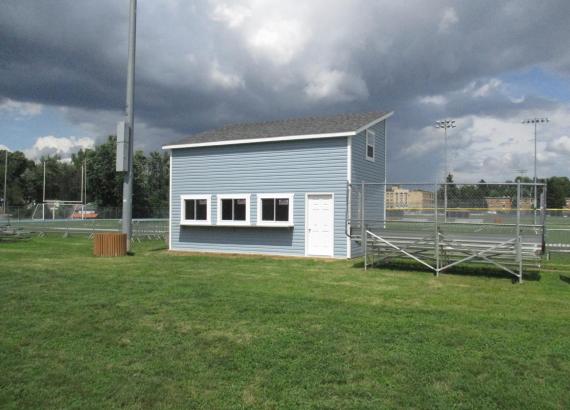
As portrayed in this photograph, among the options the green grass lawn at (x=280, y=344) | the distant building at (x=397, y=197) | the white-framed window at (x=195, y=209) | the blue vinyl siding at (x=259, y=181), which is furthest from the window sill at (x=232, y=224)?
the green grass lawn at (x=280, y=344)

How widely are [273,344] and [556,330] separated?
405cm

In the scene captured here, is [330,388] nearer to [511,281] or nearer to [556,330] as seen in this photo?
[556,330]

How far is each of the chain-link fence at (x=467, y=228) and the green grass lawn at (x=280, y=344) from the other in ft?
4.10

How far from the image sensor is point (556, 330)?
675 cm

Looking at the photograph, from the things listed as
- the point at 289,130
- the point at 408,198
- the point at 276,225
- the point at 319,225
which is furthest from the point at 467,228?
the point at 289,130

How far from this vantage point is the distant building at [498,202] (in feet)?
41.4

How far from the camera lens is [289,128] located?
18219 millimetres

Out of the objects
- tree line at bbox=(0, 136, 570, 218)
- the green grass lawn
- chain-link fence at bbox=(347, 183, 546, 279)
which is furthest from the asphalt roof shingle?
tree line at bbox=(0, 136, 570, 218)

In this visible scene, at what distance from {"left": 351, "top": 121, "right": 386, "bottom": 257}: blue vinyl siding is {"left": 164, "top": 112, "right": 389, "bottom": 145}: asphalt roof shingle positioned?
514 mm

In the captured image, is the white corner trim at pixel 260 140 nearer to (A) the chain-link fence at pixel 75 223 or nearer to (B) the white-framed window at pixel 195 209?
(B) the white-framed window at pixel 195 209

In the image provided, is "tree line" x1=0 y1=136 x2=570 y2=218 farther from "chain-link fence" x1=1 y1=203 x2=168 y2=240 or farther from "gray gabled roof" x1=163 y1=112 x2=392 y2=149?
"gray gabled roof" x1=163 y1=112 x2=392 y2=149

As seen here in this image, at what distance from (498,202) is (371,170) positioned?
5820 millimetres

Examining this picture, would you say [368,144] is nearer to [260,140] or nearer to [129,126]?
[260,140]

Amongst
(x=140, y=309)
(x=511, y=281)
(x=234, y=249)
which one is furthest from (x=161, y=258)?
(x=511, y=281)
